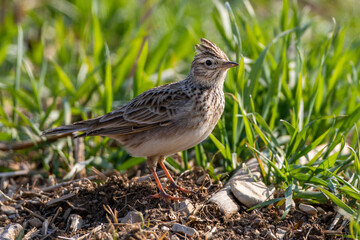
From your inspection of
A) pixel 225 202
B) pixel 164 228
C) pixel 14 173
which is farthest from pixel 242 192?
pixel 14 173

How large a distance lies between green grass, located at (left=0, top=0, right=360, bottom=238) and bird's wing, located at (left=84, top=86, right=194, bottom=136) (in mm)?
545

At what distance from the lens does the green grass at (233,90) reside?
4.81 m

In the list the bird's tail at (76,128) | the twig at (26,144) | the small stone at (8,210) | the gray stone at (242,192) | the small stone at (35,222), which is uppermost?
the bird's tail at (76,128)

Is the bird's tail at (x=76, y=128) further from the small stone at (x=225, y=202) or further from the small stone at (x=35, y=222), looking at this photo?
the small stone at (x=225, y=202)

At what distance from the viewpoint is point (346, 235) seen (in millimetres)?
4000

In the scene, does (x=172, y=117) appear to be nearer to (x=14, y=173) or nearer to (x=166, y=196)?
(x=166, y=196)

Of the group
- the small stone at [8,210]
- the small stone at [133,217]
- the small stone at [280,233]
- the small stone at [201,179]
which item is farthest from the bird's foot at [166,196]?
the small stone at [8,210]

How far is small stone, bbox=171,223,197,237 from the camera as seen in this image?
4.15 metres

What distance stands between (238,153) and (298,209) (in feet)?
3.38

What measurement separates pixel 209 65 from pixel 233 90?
2.54ft

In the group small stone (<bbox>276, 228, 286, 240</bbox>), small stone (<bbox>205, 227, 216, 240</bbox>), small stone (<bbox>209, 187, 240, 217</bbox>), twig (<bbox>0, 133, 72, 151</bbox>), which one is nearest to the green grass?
twig (<bbox>0, 133, 72, 151</bbox>)

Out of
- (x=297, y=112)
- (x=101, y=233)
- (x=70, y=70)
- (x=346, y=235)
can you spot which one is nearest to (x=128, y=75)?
(x=70, y=70)

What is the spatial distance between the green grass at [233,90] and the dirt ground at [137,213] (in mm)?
258

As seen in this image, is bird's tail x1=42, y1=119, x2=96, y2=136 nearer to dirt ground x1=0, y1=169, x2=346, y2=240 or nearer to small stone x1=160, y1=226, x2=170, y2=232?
dirt ground x1=0, y1=169, x2=346, y2=240
